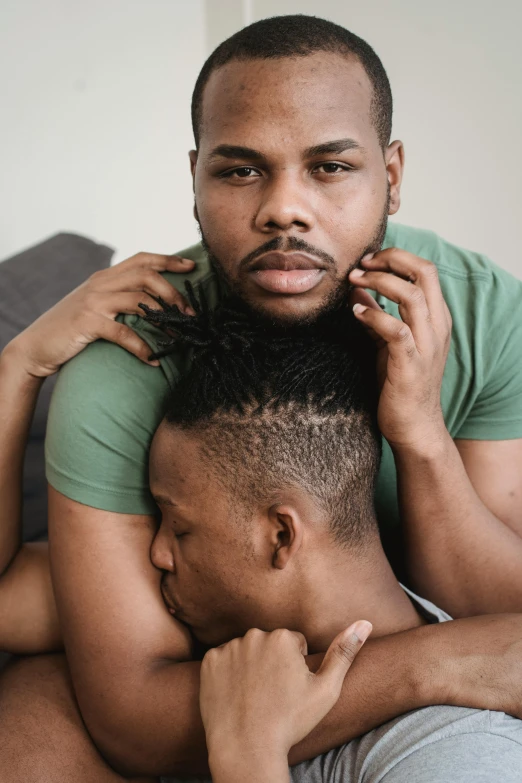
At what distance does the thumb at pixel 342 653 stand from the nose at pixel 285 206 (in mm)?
491

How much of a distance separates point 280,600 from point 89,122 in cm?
162

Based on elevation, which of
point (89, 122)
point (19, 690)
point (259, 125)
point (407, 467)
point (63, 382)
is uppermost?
point (259, 125)

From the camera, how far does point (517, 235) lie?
2.12 metres

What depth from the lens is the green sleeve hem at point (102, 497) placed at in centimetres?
108

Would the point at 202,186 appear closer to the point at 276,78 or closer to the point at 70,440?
the point at 276,78

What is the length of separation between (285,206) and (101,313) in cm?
32

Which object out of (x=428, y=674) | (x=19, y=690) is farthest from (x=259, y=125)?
(x=19, y=690)

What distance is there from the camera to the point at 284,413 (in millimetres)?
966

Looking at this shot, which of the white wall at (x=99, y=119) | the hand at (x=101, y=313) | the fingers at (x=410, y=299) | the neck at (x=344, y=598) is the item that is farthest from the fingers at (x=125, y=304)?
the white wall at (x=99, y=119)

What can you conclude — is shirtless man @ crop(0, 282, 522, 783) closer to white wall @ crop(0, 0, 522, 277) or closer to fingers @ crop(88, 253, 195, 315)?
fingers @ crop(88, 253, 195, 315)

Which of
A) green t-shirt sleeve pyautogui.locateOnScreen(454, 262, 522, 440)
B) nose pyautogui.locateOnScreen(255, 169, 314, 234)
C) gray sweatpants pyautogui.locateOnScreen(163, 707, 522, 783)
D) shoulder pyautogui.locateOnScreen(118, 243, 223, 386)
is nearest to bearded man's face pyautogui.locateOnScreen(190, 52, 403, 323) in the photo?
nose pyautogui.locateOnScreen(255, 169, 314, 234)

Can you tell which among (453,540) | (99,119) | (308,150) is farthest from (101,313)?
(99,119)

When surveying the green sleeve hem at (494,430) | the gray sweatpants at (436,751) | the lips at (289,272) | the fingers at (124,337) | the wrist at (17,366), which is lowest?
the gray sweatpants at (436,751)

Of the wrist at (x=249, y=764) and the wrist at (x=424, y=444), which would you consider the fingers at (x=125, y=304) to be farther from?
the wrist at (x=249, y=764)
